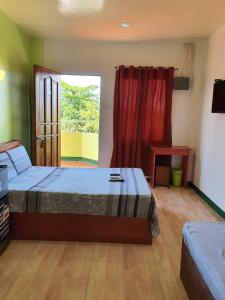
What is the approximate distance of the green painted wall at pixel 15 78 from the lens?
3.47 metres

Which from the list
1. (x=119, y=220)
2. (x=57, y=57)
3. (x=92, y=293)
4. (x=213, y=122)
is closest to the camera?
(x=92, y=293)

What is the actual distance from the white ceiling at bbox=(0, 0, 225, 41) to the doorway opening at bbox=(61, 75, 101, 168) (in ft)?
8.59

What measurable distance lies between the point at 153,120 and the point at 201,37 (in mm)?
1586

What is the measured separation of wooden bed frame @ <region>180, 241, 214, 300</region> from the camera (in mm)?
1478

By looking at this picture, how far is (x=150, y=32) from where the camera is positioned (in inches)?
153

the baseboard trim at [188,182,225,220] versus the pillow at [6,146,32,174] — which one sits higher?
the pillow at [6,146,32,174]

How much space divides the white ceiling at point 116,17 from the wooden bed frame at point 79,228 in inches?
95.6

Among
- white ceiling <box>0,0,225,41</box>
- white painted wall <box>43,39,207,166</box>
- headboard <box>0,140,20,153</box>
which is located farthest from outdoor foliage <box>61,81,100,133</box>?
headboard <box>0,140,20,153</box>

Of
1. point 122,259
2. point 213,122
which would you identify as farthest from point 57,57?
point 122,259

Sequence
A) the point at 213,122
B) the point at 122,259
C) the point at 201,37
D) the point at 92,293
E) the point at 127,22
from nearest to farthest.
A: the point at 92,293 → the point at 122,259 → the point at 127,22 → the point at 213,122 → the point at 201,37

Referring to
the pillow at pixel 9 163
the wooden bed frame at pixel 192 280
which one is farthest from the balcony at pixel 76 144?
the wooden bed frame at pixel 192 280

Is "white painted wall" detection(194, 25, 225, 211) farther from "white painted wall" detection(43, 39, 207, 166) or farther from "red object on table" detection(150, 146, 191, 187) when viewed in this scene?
"white painted wall" detection(43, 39, 207, 166)

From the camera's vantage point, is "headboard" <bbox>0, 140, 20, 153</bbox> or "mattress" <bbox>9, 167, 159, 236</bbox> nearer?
"mattress" <bbox>9, 167, 159, 236</bbox>

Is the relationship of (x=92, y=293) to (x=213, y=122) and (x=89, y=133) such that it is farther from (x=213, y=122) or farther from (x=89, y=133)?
(x=89, y=133)
